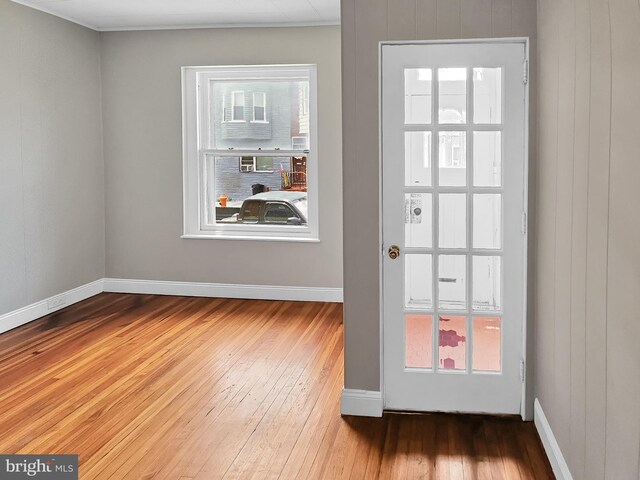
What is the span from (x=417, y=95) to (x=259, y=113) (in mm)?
Answer: 3093

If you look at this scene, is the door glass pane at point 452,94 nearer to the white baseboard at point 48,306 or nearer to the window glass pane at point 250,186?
the window glass pane at point 250,186

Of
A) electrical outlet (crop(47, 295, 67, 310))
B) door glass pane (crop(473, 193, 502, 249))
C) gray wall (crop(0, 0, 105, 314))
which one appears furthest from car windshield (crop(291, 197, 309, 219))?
door glass pane (crop(473, 193, 502, 249))

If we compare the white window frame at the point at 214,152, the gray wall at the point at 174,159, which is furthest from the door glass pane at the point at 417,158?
the white window frame at the point at 214,152

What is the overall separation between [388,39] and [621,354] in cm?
203

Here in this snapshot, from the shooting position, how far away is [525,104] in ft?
10.7

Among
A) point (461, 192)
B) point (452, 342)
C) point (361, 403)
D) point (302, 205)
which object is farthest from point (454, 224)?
point (302, 205)

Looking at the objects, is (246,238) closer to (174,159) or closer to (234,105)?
(174,159)

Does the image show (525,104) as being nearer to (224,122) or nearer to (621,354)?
(621,354)

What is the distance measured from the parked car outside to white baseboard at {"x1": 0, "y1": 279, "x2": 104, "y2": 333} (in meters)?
1.49

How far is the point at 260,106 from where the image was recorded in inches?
244

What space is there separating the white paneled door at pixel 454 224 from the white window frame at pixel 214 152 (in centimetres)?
272

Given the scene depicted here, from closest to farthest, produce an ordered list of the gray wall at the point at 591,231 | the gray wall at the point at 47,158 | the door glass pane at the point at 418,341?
the gray wall at the point at 591,231
the door glass pane at the point at 418,341
the gray wall at the point at 47,158

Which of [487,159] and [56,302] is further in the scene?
[56,302]

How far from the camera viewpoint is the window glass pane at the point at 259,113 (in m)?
6.14
